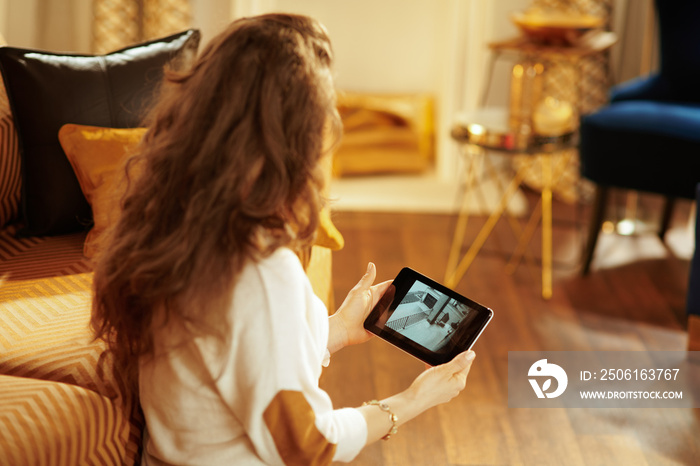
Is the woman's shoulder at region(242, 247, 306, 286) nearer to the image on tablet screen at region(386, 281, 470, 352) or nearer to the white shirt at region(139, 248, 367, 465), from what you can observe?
the white shirt at region(139, 248, 367, 465)

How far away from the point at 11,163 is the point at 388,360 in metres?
1.18

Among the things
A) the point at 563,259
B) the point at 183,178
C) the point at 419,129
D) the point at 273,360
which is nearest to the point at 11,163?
the point at 183,178

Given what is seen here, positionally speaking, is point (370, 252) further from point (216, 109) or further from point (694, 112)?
point (216, 109)

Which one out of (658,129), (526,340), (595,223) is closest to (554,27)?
(658,129)

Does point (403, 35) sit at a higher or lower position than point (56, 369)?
higher

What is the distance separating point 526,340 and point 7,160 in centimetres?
158

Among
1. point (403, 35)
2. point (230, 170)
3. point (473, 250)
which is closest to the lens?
point (230, 170)

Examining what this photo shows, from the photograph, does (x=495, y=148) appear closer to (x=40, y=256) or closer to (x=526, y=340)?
(x=526, y=340)

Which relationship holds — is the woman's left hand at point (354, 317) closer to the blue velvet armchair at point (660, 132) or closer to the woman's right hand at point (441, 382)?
the woman's right hand at point (441, 382)

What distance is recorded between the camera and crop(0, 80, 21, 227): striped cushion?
189 cm

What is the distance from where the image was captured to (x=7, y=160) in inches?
74.8

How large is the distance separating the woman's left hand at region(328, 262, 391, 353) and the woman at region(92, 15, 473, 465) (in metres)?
0.29

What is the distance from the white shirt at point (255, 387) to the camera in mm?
1005

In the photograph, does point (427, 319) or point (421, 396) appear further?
point (427, 319)
